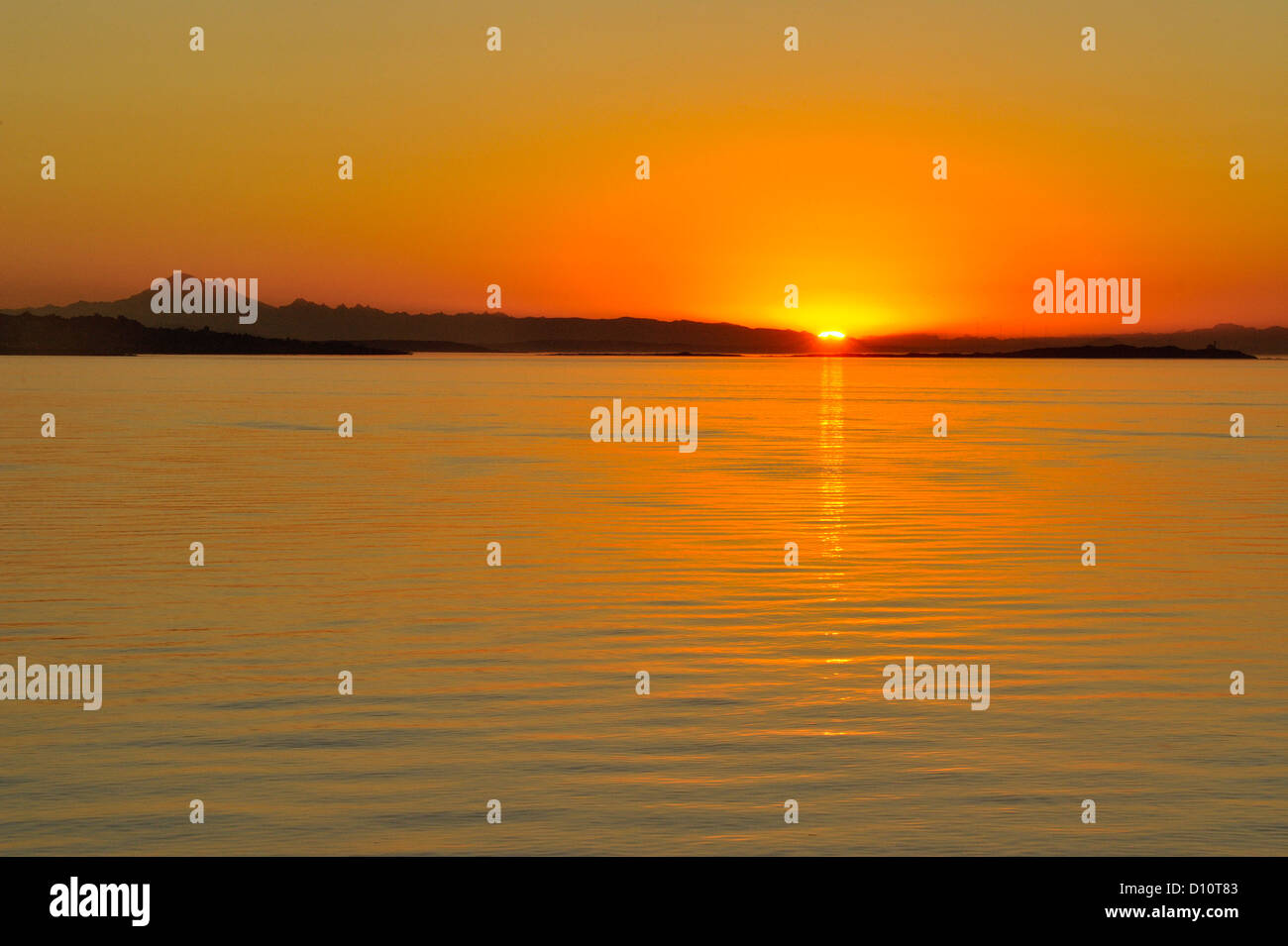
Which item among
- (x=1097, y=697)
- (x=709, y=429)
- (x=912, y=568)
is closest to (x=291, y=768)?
(x=1097, y=697)

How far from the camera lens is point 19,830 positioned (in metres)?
10.0

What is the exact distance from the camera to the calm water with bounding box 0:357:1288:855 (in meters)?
10.4

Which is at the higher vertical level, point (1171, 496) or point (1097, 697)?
point (1171, 496)

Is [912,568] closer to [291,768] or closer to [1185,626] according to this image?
[1185,626]

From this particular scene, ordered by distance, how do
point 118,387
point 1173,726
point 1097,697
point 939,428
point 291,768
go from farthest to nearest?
point 118,387
point 939,428
point 1097,697
point 1173,726
point 291,768

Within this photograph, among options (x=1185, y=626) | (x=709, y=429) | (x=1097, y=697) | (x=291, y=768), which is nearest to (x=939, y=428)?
(x=709, y=429)

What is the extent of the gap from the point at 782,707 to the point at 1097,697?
10.5 ft

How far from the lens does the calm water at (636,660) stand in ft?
34.1

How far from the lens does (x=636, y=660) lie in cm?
1550

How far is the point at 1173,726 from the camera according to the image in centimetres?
1294

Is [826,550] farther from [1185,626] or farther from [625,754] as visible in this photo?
[625,754]

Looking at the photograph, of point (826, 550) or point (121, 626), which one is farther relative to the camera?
point (826, 550)
